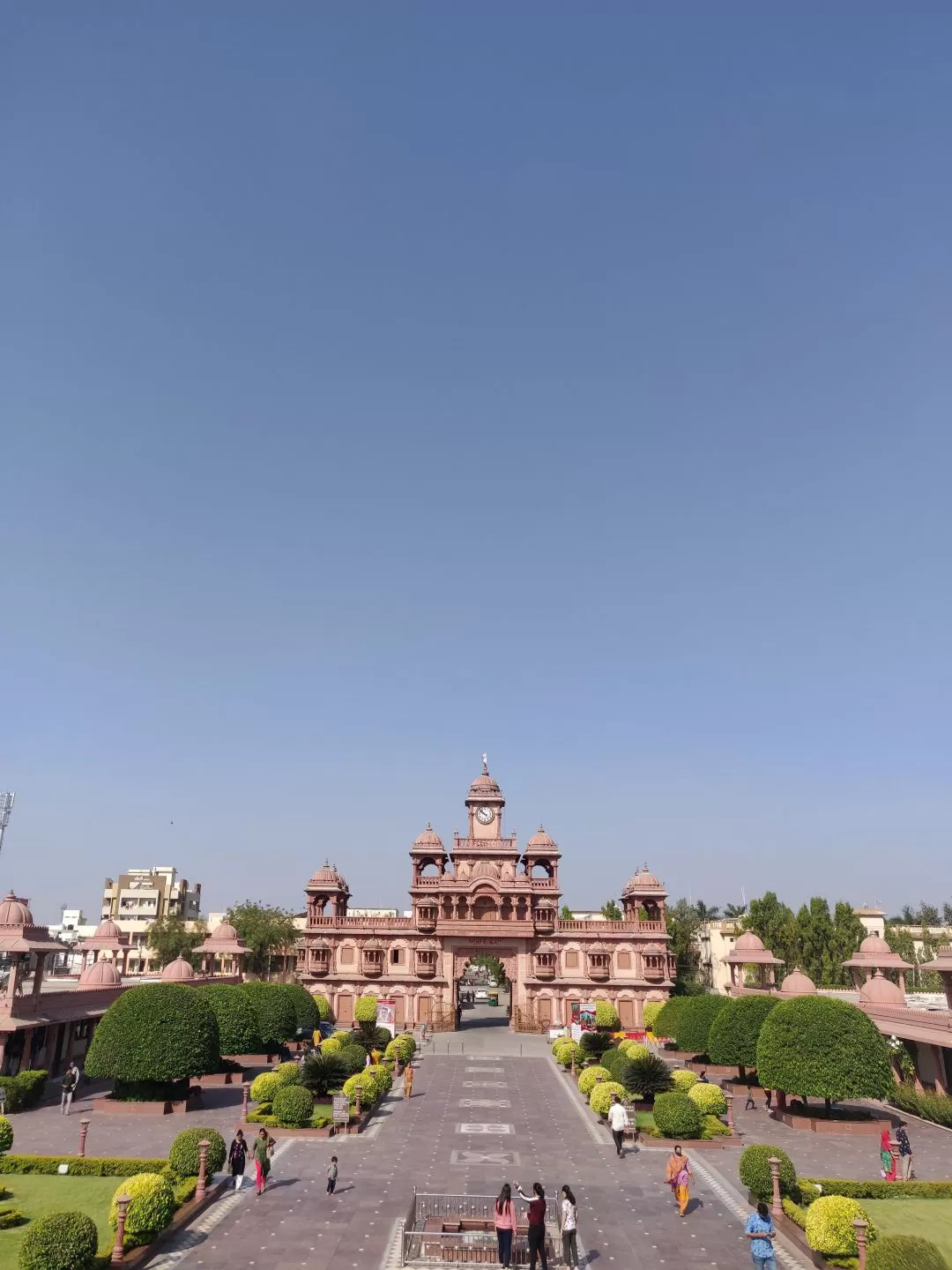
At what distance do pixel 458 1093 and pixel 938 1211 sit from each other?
21.0 metres

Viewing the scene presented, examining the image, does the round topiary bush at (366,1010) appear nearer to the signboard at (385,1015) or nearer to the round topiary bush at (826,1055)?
the signboard at (385,1015)

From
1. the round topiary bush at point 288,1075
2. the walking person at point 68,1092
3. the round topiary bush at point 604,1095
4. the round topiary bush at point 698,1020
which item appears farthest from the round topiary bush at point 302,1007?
the round topiary bush at point 698,1020

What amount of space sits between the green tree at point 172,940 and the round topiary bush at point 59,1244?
64600 mm

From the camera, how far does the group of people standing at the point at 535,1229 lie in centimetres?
1723

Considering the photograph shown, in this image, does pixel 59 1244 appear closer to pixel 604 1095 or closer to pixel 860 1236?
pixel 860 1236

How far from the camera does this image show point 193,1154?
22.5 meters

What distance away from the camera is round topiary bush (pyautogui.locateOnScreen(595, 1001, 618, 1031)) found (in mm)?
56938

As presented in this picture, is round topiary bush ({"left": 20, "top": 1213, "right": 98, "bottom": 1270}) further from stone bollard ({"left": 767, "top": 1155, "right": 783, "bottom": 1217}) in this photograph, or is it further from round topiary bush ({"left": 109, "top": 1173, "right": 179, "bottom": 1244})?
Result: stone bollard ({"left": 767, "top": 1155, "right": 783, "bottom": 1217})

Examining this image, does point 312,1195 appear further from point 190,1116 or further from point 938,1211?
point 938,1211

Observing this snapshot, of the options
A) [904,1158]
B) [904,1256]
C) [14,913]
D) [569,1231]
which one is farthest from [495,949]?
[904,1256]

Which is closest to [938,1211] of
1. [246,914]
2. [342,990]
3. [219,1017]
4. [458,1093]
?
[458,1093]

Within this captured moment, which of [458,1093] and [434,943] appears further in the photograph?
[434,943]

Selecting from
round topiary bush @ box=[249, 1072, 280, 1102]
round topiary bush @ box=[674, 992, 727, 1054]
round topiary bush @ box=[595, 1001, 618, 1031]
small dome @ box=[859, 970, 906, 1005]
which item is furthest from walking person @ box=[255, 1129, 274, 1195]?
round topiary bush @ box=[595, 1001, 618, 1031]

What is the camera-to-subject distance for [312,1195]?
22641 mm
